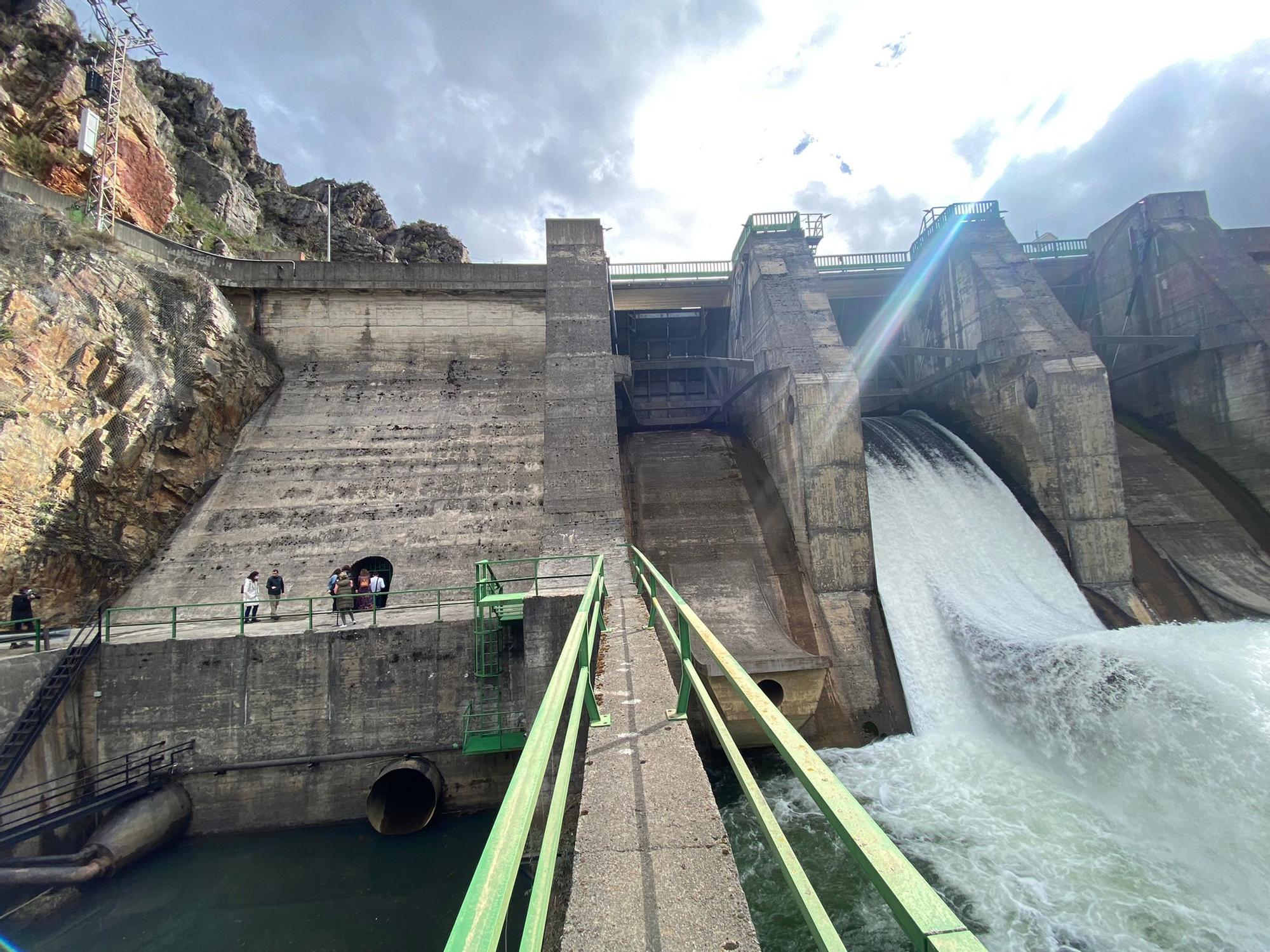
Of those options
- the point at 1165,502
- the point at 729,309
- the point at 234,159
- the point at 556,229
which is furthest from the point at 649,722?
the point at 234,159

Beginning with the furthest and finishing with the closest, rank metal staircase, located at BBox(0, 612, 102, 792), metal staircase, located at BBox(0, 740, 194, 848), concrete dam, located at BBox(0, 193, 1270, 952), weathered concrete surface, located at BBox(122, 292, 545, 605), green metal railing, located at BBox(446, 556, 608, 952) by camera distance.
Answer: weathered concrete surface, located at BBox(122, 292, 545, 605)
metal staircase, located at BBox(0, 612, 102, 792)
metal staircase, located at BBox(0, 740, 194, 848)
concrete dam, located at BBox(0, 193, 1270, 952)
green metal railing, located at BBox(446, 556, 608, 952)

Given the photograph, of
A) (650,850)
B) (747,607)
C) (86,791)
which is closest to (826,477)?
(747,607)

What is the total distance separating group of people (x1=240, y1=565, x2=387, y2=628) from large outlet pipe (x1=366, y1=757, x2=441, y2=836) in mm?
2614

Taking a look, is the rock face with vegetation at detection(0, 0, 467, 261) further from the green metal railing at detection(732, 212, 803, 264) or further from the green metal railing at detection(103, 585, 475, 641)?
the green metal railing at detection(732, 212, 803, 264)

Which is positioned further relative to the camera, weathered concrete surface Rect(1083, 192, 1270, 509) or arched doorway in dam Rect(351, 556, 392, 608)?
weathered concrete surface Rect(1083, 192, 1270, 509)

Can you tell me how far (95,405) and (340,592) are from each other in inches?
242

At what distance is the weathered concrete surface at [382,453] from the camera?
12070mm

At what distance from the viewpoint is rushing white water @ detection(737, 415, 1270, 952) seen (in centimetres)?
600

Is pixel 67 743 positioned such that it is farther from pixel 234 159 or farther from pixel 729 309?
pixel 234 159

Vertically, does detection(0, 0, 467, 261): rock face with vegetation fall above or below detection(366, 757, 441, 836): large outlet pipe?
above

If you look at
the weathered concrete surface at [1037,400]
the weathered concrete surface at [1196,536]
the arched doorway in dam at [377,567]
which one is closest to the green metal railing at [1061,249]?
the weathered concrete surface at [1037,400]

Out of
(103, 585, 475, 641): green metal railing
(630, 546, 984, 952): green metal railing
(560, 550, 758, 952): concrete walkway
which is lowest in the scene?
(560, 550, 758, 952): concrete walkway

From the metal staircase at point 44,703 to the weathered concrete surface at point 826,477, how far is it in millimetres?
12132

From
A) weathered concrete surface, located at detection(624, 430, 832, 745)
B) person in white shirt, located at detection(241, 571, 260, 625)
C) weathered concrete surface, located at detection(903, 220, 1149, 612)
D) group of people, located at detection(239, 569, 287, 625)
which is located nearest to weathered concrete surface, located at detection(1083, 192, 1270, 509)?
weathered concrete surface, located at detection(903, 220, 1149, 612)
